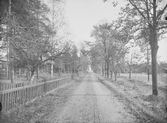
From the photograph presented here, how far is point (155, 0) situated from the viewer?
744cm

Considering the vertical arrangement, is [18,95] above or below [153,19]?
below

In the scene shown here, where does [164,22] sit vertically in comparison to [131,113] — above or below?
above

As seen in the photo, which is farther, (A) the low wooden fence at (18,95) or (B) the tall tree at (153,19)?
(B) the tall tree at (153,19)

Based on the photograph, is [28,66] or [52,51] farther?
[52,51]

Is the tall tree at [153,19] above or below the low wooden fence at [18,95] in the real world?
above

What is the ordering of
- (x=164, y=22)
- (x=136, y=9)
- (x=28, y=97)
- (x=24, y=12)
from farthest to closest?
(x=136, y=9) → (x=164, y=22) → (x=28, y=97) → (x=24, y=12)

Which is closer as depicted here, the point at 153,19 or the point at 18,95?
the point at 18,95

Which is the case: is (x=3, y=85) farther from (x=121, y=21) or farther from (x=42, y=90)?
(x=121, y=21)

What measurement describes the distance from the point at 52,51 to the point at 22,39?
3373 mm

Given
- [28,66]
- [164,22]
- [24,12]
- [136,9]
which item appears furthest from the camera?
[136,9]

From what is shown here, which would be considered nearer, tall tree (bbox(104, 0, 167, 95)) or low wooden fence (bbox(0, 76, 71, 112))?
low wooden fence (bbox(0, 76, 71, 112))

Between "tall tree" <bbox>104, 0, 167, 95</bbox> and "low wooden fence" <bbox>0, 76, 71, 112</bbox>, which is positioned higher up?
"tall tree" <bbox>104, 0, 167, 95</bbox>

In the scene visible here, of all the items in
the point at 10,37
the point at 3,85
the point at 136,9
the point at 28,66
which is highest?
the point at 136,9

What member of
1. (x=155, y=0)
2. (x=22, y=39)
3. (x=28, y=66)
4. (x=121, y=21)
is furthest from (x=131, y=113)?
(x=155, y=0)
